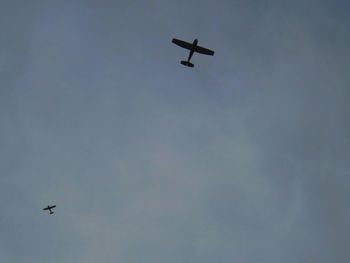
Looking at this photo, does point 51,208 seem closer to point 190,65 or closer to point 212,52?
point 190,65

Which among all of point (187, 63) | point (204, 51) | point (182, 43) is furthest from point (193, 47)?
point (187, 63)

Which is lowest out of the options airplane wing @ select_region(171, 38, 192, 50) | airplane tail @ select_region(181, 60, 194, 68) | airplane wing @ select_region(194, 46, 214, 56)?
airplane wing @ select_region(171, 38, 192, 50)

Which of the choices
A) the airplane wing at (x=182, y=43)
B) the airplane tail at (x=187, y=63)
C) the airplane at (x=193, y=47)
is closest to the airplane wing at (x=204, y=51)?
the airplane at (x=193, y=47)

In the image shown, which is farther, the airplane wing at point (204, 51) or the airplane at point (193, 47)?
the airplane wing at point (204, 51)

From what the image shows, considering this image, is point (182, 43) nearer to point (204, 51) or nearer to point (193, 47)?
point (193, 47)

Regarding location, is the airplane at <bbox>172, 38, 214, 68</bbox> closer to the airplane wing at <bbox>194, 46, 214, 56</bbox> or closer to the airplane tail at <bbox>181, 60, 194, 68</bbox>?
the airplane wing at <bbox>194, 46, 214, 56</bbox>

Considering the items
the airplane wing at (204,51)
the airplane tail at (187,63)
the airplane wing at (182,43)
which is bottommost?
the airplane wing at (182,43)

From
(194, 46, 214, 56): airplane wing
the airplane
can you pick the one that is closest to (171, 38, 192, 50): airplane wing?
the airplane

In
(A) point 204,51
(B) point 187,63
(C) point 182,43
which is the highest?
(B) point 187,63

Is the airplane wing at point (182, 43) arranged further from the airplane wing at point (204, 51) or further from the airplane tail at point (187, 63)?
the airplane tail at point (187, 63)

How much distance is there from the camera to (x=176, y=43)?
389 feet

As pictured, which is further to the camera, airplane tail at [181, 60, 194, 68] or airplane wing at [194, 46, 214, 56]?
airplane tail at [181, 60, 194, 68]

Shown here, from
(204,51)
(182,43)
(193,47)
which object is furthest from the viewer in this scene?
(204,51)

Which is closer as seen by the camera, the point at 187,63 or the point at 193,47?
the point at 193,47
